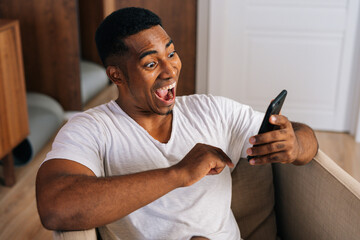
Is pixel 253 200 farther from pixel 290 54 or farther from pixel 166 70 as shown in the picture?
pixel 290 54

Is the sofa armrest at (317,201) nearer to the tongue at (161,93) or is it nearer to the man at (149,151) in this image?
the man at (149,151)

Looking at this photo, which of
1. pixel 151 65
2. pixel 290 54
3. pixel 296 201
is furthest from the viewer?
pixel 290 54

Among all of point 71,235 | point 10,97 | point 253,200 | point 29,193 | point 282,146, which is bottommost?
point 29,193

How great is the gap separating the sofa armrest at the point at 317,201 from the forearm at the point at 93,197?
47 cm

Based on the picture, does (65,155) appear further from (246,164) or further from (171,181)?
(246,164)

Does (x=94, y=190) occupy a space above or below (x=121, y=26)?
below

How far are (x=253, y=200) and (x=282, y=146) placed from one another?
1.07 feet

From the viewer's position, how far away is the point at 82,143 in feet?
4.06

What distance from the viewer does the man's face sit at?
4.39 feet

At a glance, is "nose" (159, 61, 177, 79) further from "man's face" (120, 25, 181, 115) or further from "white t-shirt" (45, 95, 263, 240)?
"white t-shirt" (45, 95, 263, 240)

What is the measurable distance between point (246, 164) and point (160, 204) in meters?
0.36

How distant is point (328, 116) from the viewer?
3.64 m

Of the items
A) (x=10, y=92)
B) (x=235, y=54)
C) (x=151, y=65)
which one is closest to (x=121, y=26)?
(x=151, y=65)

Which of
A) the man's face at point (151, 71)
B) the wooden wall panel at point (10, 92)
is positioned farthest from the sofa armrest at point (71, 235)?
the wooden wall panel at point (10, 92)
